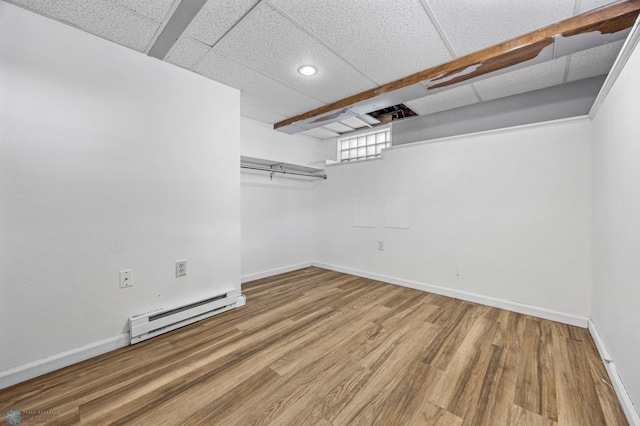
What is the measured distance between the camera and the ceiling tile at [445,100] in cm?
265

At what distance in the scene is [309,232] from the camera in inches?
176

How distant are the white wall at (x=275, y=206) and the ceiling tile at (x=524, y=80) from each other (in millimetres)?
2474

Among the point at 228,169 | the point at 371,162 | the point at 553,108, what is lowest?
the point at 228,169

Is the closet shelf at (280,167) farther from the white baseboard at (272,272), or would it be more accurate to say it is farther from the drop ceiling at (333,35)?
the white baseboard at (272,272)

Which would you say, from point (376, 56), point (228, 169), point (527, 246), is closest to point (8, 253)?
point (228, 169)

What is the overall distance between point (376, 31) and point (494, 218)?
222cm

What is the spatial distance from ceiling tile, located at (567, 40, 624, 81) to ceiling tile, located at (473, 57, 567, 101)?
0.24 feet

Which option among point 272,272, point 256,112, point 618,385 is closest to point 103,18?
point 256,112

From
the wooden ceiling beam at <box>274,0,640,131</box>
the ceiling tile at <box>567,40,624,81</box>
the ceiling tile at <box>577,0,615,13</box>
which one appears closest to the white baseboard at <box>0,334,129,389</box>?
the wooden ceiling beam at <box>274,0,640,131</box>

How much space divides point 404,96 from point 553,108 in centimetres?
149

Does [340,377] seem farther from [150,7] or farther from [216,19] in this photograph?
[150,7]

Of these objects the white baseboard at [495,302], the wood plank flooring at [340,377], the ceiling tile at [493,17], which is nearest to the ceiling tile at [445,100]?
the ceiling tile at [493,17]

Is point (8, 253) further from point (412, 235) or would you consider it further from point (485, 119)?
point (485, 119)

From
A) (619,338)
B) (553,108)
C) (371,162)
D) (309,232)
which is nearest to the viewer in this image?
(619,338)
